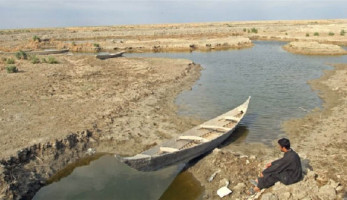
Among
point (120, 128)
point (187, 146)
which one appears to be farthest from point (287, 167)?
point (120, 128)

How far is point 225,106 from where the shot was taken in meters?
18.1

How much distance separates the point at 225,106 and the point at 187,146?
6.77 meters

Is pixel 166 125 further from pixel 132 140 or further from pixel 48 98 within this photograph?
pixel 48 98

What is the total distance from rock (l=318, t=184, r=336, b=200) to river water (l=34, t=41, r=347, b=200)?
375 centimetres

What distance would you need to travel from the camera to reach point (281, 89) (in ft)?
70.6

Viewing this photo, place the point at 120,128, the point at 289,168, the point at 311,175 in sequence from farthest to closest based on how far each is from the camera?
the point at 120,128, the point at 311,175, the point at 289,168

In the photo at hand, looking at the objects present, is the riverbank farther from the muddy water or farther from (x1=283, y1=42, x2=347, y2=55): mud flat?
(x1=283, y1=42, x2=347, y2=55): mud flat

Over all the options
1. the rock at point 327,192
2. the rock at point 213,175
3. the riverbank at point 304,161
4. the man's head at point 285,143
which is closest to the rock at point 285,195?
the riverbank at point 304,161

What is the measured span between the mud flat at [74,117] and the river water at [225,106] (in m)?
0.92

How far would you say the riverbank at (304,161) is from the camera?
772cm

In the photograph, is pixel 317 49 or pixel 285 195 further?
pixel 317 49

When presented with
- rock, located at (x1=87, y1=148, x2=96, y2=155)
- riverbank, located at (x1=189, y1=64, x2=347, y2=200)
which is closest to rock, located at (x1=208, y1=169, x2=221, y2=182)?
riverbank, located at (x1=189, y1=64, x2=347, y2=200)

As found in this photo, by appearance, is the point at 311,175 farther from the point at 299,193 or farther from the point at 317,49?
the point at 317,49

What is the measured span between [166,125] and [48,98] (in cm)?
814
